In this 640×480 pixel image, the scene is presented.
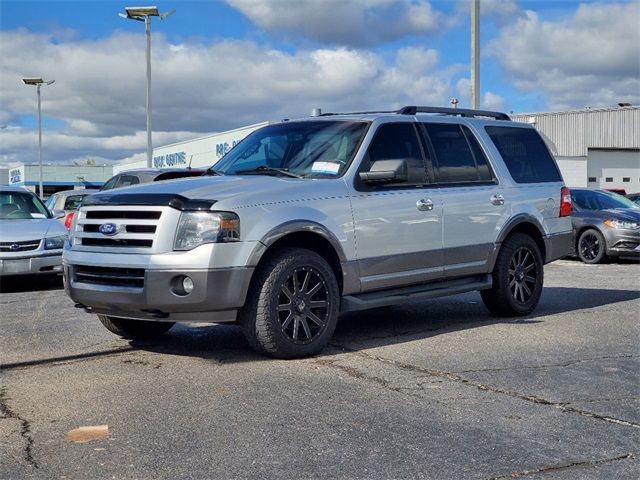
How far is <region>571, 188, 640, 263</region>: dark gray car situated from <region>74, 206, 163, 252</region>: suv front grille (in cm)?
1146

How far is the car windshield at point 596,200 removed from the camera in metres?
16.4

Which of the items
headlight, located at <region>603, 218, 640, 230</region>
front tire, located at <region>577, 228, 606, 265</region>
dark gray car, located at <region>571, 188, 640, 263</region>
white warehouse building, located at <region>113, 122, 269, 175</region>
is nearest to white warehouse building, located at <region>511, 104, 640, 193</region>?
white warehouse building, located at <region>113, 122, 269, 175</region>

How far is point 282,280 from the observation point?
6066 mm

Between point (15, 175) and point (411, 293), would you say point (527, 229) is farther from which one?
point (15, 175)

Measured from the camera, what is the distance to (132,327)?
707 centimetres

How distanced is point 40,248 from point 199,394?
7391 mm

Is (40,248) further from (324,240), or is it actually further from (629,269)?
(629,269)

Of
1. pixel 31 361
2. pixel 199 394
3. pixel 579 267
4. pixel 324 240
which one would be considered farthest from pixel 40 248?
pixel 579 267

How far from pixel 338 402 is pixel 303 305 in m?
1.34

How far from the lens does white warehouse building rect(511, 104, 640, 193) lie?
158ft

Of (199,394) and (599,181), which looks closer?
(199,394)

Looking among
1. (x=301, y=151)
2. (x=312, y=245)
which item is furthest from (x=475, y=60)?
(x=312, y=245)

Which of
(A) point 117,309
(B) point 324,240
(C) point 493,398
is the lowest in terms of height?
(C) point 493,398

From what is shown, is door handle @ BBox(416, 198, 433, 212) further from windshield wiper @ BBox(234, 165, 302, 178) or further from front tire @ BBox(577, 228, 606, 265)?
front tire @ BBox(577, 228, 606, 265)
